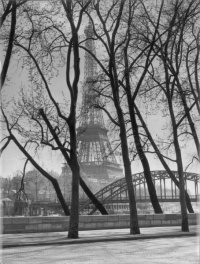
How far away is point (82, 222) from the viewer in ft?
66.2

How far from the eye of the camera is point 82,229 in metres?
20.0

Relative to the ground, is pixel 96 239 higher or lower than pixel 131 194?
lower

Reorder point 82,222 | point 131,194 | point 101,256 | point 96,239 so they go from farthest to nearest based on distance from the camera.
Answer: point 82,222, point 131,194, point 96,239, point 101,256

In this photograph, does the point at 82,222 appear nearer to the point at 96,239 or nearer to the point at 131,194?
the point at 131,194

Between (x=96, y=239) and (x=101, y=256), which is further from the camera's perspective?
(x=96, y=239)

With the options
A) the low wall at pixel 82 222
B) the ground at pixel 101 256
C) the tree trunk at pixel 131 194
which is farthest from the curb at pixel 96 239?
Answer: the low wall at pixel 82 222

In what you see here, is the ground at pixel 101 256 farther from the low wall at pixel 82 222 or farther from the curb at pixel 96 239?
the low wall at pixel 82 222

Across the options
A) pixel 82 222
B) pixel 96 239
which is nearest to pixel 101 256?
pixel 96 239

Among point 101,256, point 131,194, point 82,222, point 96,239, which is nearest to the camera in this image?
point 101,256

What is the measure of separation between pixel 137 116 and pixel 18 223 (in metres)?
8.23

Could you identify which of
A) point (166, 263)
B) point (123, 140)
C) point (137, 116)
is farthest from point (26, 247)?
point (137, 116)

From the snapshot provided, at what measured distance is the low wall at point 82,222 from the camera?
1856 centimetres

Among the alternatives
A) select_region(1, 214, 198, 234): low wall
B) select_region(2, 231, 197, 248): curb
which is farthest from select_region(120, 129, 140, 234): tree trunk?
select_region(1, 214, 198, 234): low wall

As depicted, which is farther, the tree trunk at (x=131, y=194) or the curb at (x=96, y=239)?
the tree trunk at (x=131, y=194)
